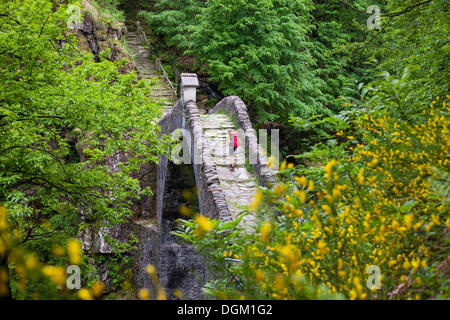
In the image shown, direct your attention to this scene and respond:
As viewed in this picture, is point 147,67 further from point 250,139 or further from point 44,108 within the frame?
point 44,108

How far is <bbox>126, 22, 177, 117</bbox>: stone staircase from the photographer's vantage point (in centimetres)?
1727

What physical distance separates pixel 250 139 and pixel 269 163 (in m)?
6.05

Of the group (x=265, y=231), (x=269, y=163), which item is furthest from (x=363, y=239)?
(x=269, y=163)

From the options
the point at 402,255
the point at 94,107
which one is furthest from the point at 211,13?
the point at 402,255

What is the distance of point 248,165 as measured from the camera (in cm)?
926

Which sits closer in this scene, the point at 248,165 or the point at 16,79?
the point at 16,79

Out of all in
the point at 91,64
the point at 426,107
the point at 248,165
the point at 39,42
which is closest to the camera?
the point at 426,107

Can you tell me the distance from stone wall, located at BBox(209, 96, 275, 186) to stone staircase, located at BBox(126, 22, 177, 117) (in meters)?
4.60
